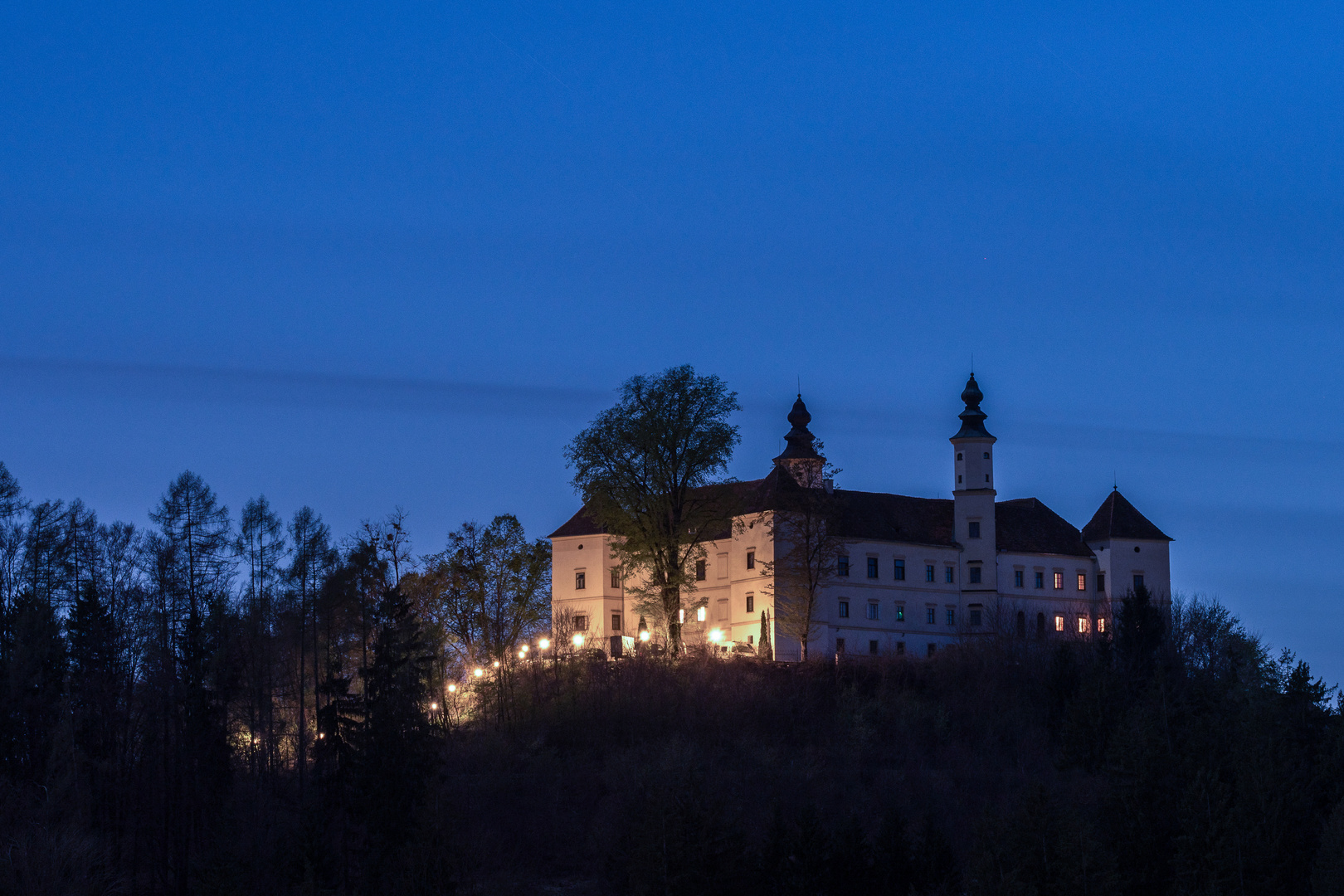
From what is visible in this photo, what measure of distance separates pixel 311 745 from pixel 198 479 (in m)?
9.17

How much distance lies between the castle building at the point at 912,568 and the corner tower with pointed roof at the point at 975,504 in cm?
5

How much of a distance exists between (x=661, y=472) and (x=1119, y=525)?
2209 centimetres

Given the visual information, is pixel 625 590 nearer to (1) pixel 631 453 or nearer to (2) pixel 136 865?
(1) pixel 631 453

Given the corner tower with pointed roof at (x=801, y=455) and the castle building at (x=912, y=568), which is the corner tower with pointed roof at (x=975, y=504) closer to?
the castle building at (x=912, y=568)

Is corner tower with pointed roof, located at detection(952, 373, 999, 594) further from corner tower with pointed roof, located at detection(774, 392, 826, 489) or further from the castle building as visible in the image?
corner tower with pointed roof, located at detection(774, 392, 826, 489)

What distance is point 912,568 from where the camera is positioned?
73.8 metres

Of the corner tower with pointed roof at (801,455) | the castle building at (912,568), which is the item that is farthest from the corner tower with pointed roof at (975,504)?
the corner tower with pointed roof at (801,455)

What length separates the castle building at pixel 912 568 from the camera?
71375mm

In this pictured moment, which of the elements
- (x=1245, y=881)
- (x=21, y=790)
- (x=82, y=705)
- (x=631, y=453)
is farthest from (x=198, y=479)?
(x=1245, y=881)

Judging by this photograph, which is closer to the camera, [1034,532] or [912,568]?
[912,568]

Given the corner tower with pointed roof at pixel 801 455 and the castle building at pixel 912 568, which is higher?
the corner tower with pointed roof at pixel 801 455

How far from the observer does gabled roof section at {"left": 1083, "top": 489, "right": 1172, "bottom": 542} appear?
76.0 m

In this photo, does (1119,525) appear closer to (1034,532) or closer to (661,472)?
(1034,532)

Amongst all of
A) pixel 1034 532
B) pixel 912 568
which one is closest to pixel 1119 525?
pixel 1034 532
